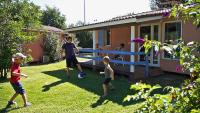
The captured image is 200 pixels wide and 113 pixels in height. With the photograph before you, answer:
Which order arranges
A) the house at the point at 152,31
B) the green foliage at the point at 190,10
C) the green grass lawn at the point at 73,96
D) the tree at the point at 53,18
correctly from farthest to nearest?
the tree at the point at 53,18 < the house at the point at 152,31 < the green grass lawn at the point at 73,96 < the green foliage at the point at 190,10

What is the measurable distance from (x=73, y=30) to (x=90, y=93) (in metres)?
11.6

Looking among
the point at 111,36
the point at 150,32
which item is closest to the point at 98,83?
the point at 150,32

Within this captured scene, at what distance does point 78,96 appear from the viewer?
403 inches

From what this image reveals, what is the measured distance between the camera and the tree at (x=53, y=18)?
55000 millimetres

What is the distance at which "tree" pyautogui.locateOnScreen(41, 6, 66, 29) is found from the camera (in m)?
55.0

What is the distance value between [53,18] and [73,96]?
1813 inches

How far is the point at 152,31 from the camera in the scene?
15742 mm

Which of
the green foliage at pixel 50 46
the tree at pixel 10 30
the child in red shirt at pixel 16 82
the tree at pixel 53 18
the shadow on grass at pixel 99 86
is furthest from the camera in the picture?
the tree at pixel 53 18

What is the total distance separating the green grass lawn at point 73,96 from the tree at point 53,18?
41961 mm

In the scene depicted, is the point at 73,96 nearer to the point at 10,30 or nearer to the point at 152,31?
the point at 10,30

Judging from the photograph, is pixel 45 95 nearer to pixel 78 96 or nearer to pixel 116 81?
pixel 78 96

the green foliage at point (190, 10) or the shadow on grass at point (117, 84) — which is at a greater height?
the green foliage at point (190, 10)

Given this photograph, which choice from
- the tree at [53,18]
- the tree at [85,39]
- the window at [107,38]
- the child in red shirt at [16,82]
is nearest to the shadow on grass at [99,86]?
the child in red shirt at [16,82]

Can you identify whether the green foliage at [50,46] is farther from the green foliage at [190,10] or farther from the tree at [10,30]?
the green foliage at [190,10]
